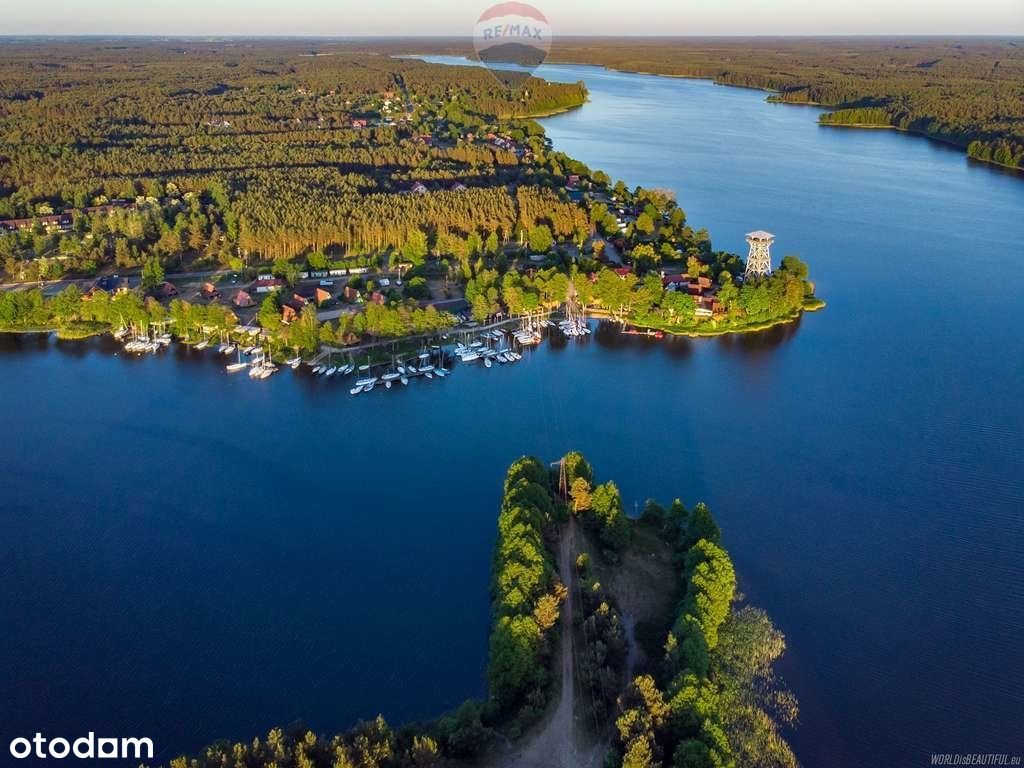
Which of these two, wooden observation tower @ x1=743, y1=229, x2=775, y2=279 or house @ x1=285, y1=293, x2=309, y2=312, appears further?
wooden observation tower @ x1=743, y1=229, x2=775, y2=279

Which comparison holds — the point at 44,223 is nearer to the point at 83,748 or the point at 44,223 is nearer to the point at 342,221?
the point at 342,221

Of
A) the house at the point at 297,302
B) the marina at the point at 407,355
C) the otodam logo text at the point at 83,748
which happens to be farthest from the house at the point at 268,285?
the otodam logo text at the point at 83,748

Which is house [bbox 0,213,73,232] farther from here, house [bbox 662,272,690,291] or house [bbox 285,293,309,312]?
house [bbox 662,272,690,291]

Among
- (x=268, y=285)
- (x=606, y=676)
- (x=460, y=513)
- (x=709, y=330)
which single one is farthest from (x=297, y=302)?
(x=606, y=676)

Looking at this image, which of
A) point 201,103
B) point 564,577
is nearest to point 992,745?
point 564,577

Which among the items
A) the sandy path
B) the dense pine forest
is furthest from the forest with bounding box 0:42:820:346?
the dense pine forest
